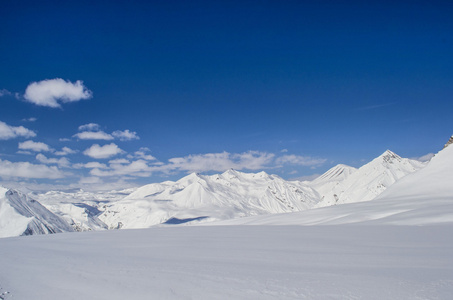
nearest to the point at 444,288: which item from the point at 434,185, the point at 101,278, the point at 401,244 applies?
the point at 401,244

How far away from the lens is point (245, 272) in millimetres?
8164

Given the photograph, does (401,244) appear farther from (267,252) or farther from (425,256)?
(267,252)

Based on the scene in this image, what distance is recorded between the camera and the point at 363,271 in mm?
7812

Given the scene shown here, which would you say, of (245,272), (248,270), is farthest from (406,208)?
(245,272)

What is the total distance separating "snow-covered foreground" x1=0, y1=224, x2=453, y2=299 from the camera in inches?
257

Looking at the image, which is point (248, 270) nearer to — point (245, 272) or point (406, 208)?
point (245, 272)

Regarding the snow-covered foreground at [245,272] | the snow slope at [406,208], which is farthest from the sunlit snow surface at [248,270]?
the snow slope at [406,208]

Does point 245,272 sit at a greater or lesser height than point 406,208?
greater

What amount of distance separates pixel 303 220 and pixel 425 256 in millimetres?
19820

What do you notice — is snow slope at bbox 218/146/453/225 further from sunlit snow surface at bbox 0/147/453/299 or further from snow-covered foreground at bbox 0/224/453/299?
snow-covered foreground at bbox 0/224/453/299

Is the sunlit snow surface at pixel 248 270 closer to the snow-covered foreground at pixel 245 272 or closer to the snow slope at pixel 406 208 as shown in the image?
the snow-covered foreground at pixel 245 272

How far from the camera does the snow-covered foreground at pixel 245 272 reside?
6.52 m

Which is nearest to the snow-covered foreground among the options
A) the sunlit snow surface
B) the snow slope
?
the sunlit snow surface

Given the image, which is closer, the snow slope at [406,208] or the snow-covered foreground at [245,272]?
the snow-covered foreground at [245,272]
